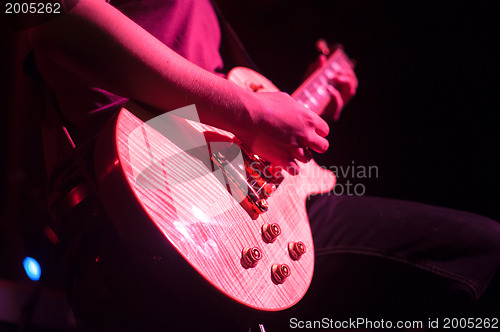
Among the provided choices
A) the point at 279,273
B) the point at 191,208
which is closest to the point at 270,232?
the point at 279,273

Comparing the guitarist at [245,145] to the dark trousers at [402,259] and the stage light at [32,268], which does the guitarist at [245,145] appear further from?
the stage light at [32,268]

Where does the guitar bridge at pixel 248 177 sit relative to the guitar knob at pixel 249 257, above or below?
above

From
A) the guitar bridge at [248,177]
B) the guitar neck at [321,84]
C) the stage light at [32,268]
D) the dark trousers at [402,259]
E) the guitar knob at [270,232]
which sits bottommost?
the stage light at [32,268]

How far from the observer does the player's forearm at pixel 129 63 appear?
0.55 m

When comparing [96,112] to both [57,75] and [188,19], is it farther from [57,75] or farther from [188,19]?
[188,19]

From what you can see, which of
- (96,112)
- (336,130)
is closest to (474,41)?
(336,130)

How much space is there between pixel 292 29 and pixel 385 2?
554 millimetres

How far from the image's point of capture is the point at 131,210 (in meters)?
0.50

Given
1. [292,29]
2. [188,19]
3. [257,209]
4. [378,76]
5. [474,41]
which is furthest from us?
[292,29]

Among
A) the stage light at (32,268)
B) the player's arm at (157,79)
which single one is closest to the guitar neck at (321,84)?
the player's arm at (157,79)

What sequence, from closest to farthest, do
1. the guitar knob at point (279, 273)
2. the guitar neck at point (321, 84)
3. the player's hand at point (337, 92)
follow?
the guitar knob at point (279, 273) < the guitar neck at point (321, 84) < the player's hand at point (337, 92)

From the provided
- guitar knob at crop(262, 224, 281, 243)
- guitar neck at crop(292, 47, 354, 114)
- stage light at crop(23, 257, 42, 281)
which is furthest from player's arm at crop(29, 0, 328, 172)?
stage light at crop(23, 257, 42, 281)

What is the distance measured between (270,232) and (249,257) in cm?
9

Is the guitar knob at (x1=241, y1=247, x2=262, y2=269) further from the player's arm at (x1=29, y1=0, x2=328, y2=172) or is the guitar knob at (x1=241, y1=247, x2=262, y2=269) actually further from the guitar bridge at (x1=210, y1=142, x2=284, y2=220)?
the player's arm at (x1=29, y1=0, x2=328, y2=172)
